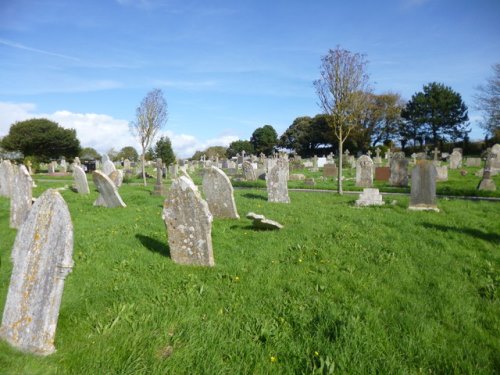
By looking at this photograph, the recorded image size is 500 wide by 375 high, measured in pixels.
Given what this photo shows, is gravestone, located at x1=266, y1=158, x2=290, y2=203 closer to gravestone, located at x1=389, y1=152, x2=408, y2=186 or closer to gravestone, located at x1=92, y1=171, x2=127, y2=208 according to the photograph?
gravestone, located at x1=92, y1=171, x2=127, y2=208

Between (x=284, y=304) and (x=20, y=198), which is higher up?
(x=20, y=198)

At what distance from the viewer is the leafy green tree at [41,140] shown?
2190 inches

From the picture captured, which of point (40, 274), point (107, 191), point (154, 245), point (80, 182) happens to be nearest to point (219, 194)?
point (154, 245)

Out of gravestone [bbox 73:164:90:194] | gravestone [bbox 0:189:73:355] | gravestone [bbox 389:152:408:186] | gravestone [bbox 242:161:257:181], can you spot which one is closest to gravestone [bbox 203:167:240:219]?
gravestone [bbox 0:189:73:355]

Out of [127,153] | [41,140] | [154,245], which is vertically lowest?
[154,245]

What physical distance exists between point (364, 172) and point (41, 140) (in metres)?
55.1

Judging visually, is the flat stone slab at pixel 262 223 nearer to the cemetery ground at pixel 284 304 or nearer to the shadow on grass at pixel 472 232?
the cemetery ground at pixel 284 304

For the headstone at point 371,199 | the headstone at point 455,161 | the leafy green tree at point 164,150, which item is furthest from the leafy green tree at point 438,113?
the headstone at point 371,199

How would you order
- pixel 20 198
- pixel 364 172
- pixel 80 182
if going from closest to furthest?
pixel 20 198 → pixel 80 182 → pixel 364 172

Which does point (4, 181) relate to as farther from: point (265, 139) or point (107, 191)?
point (265, 139)

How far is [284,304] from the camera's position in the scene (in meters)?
4.80

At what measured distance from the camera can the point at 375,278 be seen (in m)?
5.64

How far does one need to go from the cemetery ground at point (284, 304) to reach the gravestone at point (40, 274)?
24cm

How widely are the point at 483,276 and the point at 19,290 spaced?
6.77 m
